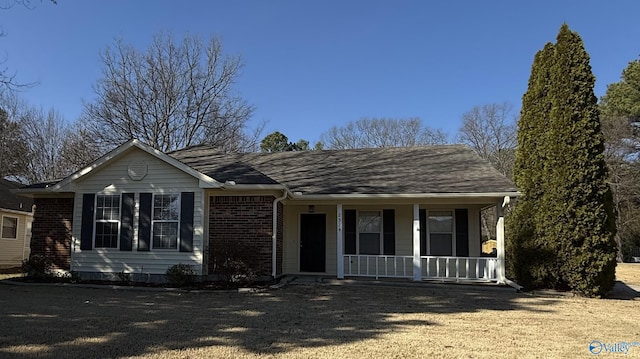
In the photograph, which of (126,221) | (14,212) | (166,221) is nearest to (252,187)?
(166,221)

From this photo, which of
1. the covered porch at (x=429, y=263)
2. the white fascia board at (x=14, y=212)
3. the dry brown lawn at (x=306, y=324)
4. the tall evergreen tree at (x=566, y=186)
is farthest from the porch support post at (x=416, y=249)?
the white fascia board at (x=14, y=212)

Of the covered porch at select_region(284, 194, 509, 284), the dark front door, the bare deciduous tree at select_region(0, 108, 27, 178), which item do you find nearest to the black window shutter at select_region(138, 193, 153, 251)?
the covered porch at select_region(284, 194, 509, 284)

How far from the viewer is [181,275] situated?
1098 centimetres

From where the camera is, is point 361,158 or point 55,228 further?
point 361,158

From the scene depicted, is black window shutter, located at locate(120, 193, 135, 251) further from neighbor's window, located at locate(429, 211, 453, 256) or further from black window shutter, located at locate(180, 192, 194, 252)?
neighbor's window, located at locate(429, 211, 453, 256)

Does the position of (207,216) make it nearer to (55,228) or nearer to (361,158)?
(55,228)

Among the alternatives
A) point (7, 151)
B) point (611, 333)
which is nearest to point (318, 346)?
point (611, 333)

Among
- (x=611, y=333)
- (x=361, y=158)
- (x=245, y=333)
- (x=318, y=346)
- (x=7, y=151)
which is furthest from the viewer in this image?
(x=7, y=151)

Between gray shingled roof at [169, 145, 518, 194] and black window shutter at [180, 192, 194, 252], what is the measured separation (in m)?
0.95

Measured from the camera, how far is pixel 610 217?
1064 centimetres

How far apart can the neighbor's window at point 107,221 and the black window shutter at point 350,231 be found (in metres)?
6.45

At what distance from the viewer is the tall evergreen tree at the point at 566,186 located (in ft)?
34.3

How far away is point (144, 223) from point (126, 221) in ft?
1.77

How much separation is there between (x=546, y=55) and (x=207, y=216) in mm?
10081
